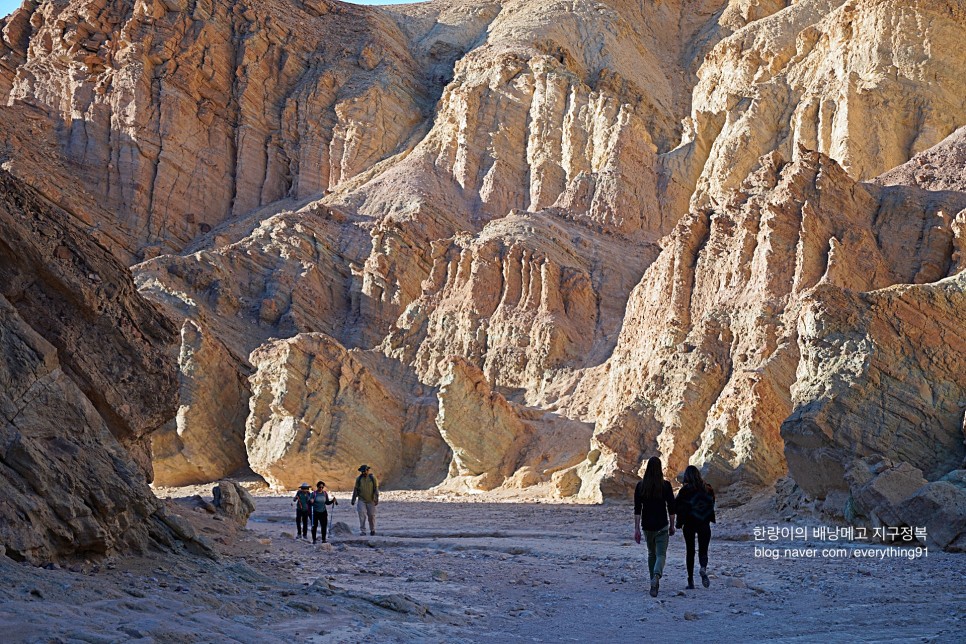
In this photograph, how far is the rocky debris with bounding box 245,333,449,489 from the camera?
110ft

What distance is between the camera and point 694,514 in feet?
31.2

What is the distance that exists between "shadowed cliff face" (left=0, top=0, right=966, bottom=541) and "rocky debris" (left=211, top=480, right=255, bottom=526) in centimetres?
899

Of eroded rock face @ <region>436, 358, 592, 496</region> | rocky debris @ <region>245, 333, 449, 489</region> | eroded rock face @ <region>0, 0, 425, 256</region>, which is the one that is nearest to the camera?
eroded rock face @ <region>436, 358, 592, 496</region>

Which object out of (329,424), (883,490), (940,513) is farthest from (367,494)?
(329,424)

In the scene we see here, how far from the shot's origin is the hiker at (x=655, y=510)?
9.26 m

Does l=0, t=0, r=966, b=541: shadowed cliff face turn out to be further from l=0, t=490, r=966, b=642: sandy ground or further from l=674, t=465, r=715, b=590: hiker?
l=674, t=465, r=715, b=590: hiker

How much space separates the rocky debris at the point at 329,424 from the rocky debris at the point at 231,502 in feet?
57.0

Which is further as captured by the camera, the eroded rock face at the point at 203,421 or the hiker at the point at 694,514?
the eroded rock face at the point at 203,421

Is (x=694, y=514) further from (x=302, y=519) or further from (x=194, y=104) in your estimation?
(x=194, y=104)

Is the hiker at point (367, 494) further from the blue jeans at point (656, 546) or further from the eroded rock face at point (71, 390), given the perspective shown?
the blue jeans at point (656, 546)

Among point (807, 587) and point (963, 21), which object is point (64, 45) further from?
point (807, 587)

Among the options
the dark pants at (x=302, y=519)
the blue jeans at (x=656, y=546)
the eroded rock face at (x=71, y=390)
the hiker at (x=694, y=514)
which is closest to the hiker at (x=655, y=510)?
the blue jeans at (x=656, y=546)

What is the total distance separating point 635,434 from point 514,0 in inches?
1888

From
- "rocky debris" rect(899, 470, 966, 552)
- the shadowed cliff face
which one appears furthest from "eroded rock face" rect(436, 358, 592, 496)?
"rocky debris" rect(899, 470, 966, 552)
